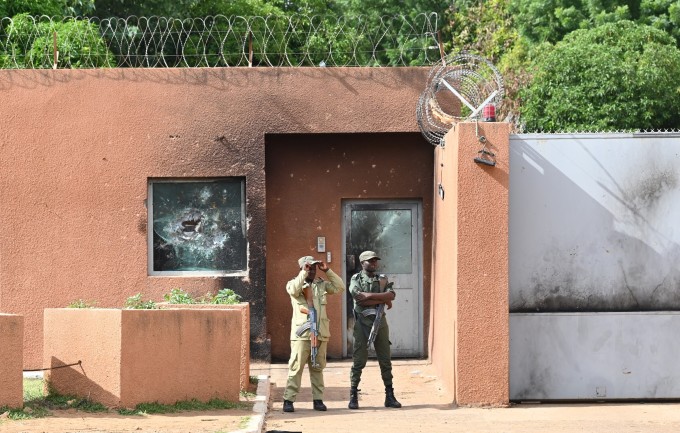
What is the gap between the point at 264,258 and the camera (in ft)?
45.8

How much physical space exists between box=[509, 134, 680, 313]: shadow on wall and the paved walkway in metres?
1.14

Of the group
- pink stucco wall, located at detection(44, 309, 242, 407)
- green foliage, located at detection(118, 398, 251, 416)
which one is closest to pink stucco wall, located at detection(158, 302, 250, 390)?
pink stucco wall, located at detection(44, 309, 242, 407)

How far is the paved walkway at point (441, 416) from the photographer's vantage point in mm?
9703

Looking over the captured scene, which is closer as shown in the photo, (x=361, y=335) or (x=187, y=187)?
(x=361, y=335)

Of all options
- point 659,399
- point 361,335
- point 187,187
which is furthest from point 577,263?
point 187,187

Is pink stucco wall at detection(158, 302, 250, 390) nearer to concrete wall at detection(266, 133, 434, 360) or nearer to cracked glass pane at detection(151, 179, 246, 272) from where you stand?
cracked glass pane at detection(151, 179, 246, 272)

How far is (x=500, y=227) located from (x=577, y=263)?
1042mm

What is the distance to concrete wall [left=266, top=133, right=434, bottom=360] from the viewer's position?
48.0 feet

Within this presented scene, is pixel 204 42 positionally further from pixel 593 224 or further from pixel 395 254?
pixel 593 224

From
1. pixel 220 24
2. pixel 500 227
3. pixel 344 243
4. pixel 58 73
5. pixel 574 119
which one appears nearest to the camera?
pixel 500 227

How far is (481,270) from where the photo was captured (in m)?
10.9

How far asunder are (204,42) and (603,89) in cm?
1048

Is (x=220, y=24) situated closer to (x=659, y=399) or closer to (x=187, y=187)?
(x=187, y=187)

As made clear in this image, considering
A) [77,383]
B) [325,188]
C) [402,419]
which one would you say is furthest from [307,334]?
[325,188]
